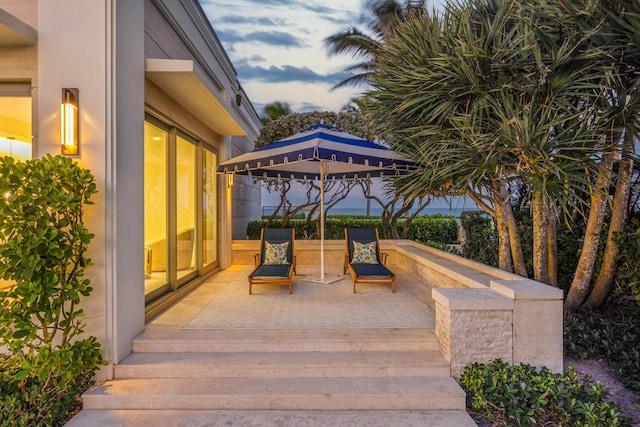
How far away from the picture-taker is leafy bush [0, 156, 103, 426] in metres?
2.86

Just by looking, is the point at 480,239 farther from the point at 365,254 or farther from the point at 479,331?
the point at 479,331

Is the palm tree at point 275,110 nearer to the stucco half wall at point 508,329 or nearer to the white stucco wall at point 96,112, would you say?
the white stucco wall at point 96,112

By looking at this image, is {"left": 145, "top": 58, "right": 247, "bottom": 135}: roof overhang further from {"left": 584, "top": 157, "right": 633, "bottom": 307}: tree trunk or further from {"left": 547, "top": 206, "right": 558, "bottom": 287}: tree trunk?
{"left": 584, "top": 157, "right": 633, "bottom": 307}: tree trunk

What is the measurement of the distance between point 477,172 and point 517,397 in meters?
2.76

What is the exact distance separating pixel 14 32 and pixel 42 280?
2.30 m

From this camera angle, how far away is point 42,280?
9.72 feet

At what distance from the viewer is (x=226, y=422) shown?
2.98 meters

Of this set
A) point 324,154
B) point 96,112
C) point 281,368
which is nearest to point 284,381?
point 281,368

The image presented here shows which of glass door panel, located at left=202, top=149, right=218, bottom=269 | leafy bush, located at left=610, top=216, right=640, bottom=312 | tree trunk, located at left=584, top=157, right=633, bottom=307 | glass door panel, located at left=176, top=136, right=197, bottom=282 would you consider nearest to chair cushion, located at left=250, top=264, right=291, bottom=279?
glass door panel, located at left=176, top=136, right=197, bottom=282

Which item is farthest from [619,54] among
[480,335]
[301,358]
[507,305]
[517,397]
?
[301,358]

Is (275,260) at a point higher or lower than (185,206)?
lower

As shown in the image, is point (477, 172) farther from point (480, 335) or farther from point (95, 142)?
point (95, 142)

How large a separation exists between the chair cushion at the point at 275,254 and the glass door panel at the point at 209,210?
1.39 metres

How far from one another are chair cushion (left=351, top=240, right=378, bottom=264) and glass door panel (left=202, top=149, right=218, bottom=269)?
312 cm
